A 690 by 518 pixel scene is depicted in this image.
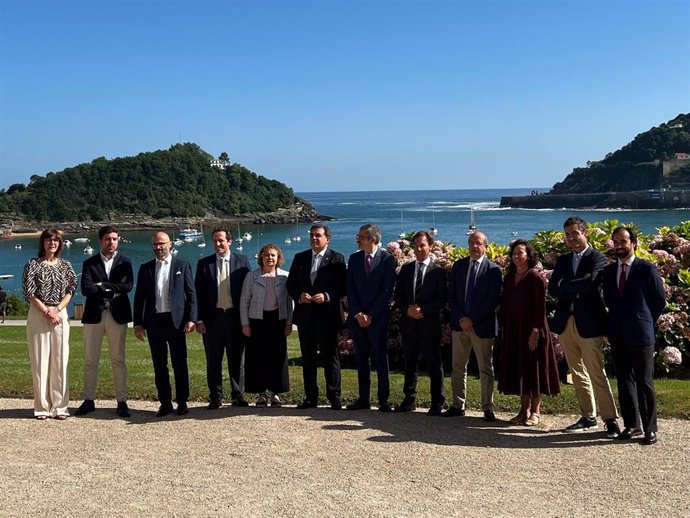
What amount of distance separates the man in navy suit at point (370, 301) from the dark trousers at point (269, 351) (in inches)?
33.7

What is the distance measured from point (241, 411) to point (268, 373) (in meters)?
0.52

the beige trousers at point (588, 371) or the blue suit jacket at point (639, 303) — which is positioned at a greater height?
the blue suit jacket at point (639, 303)

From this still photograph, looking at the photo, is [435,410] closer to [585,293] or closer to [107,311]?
[585,293]

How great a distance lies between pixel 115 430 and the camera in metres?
7.71

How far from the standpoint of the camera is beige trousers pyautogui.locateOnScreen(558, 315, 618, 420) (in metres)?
7.39

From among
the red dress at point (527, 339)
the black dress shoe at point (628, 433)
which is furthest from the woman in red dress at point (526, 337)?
the black dress shoe at point (628, 433)

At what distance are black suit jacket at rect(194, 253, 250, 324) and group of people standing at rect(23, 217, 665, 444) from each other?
0.01 metres

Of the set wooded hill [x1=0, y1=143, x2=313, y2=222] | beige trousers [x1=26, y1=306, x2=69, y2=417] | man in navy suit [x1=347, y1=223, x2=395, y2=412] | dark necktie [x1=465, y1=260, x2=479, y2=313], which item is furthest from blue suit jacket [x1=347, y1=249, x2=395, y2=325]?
wooded hill [x1=0, y1=143, x2=313, y2=222]

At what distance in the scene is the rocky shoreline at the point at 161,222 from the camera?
130 metres

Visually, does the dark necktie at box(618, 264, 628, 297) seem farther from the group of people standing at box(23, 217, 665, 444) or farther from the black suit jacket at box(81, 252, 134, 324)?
the black suit jacket at box(81, 252, 134, 324)

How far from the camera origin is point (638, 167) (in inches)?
6358

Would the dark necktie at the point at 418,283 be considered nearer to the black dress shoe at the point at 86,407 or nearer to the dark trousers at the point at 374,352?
the dark trousers at the point at 374,352

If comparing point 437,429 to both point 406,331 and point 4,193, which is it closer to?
point 406,331

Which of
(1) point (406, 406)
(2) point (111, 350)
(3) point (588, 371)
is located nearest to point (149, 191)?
(2) point (111, 350)
